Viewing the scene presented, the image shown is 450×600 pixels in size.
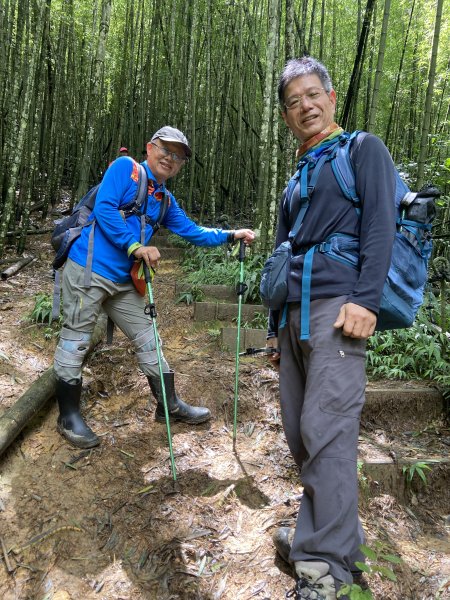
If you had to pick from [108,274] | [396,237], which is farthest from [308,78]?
[108,274]

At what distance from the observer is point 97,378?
3.54 metres

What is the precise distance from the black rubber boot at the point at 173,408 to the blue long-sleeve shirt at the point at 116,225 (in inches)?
28.2

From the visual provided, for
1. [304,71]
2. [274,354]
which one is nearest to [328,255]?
[274,354]

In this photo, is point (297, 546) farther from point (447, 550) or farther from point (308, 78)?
point (308, 78)

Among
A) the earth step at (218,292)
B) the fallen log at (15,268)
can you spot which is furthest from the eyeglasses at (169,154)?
the fallen log at (15,268)

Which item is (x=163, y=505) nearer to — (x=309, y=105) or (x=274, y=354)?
(x=274, y=354)

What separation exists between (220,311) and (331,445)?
328 centimetres

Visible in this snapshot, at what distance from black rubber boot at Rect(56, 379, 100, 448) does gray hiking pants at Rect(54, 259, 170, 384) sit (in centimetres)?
6

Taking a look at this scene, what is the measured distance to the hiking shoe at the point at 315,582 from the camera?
1.45m

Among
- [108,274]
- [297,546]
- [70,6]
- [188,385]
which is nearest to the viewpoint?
[297,546]

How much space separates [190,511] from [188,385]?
1.24 m

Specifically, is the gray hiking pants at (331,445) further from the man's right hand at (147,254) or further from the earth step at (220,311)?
the earth step at (220,311)

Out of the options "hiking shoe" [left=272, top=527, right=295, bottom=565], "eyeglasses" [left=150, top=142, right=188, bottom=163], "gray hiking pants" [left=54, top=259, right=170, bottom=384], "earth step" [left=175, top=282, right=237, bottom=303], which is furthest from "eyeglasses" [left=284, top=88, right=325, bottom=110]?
"earth step" [left=175, top=282, right=237, bottom=303]

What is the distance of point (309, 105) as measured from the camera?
5.81 ft
